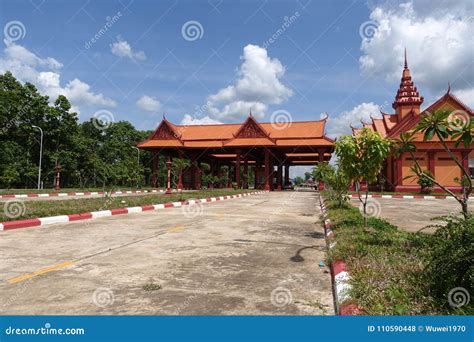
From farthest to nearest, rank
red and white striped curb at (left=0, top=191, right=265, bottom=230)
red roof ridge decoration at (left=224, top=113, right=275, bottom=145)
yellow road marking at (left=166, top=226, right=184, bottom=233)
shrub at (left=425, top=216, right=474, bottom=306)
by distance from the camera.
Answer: red roof ridge decoration at (left=224, top=113, right=275, bottom=145) → red and white striped curb at (left=0, top=191, right=265, bottom=230) → yellow road marking at (left=166, top=226, right=184, bottom=233) → shrub at (left=425, top=216, right=474, bottom=306)

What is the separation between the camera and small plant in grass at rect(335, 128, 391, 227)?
20.7 ft

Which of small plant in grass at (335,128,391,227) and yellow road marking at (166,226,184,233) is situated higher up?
small plant in grass at (335,128,391,227)

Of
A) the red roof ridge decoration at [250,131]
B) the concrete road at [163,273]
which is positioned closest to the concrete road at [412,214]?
the concrete road at [163,273]

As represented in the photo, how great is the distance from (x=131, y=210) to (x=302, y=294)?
367 inches

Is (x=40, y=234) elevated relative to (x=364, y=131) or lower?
lower

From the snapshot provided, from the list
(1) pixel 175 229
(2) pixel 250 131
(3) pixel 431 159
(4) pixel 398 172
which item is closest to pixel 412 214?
(1) pixel 175 229

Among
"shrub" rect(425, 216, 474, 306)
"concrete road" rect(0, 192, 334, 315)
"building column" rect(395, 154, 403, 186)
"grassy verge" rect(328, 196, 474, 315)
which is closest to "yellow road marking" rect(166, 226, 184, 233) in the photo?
"concrete road" rect(0, 192, 334, 315)

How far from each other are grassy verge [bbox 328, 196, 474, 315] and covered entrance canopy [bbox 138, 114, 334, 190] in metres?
26.1

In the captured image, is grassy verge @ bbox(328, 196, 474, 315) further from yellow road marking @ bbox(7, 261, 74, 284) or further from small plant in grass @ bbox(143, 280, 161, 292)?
yellow road marking @ bbox(7, 261, 74, 284)

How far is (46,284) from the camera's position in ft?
11.1

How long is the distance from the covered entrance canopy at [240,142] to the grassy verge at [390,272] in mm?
26100
